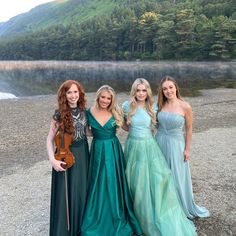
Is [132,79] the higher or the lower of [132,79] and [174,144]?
the lower

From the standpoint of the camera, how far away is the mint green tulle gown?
15.7 feet

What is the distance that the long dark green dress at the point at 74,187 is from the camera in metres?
4.53

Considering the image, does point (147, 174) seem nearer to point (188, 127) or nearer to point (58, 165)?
point (188, 127)

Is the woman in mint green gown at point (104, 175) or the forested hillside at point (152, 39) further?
the forested hillside at point (152, 39)

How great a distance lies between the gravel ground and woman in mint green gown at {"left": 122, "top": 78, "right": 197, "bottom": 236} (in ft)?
2.71

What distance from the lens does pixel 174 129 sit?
5.10 metres

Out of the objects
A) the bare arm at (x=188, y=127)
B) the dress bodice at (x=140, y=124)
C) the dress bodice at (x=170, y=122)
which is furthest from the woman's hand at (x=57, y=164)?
the bare arm at (x=188, y=127)

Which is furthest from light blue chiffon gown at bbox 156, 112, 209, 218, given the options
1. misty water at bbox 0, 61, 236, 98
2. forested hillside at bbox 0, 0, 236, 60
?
forested hillside at bbox 0, 0, 236, 60

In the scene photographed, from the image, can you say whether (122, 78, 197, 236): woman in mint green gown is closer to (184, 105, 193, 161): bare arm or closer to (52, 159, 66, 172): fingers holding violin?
Answer: (184, 105, 193, 161): bare arm

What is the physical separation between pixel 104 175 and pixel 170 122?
3.94 feet

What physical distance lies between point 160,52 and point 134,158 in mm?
64528

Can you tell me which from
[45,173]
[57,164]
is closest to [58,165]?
[57,164]

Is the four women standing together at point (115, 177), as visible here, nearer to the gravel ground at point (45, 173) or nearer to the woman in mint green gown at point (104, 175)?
the woman in mint green gown at point (104, 175)

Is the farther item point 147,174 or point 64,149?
point 147,174
